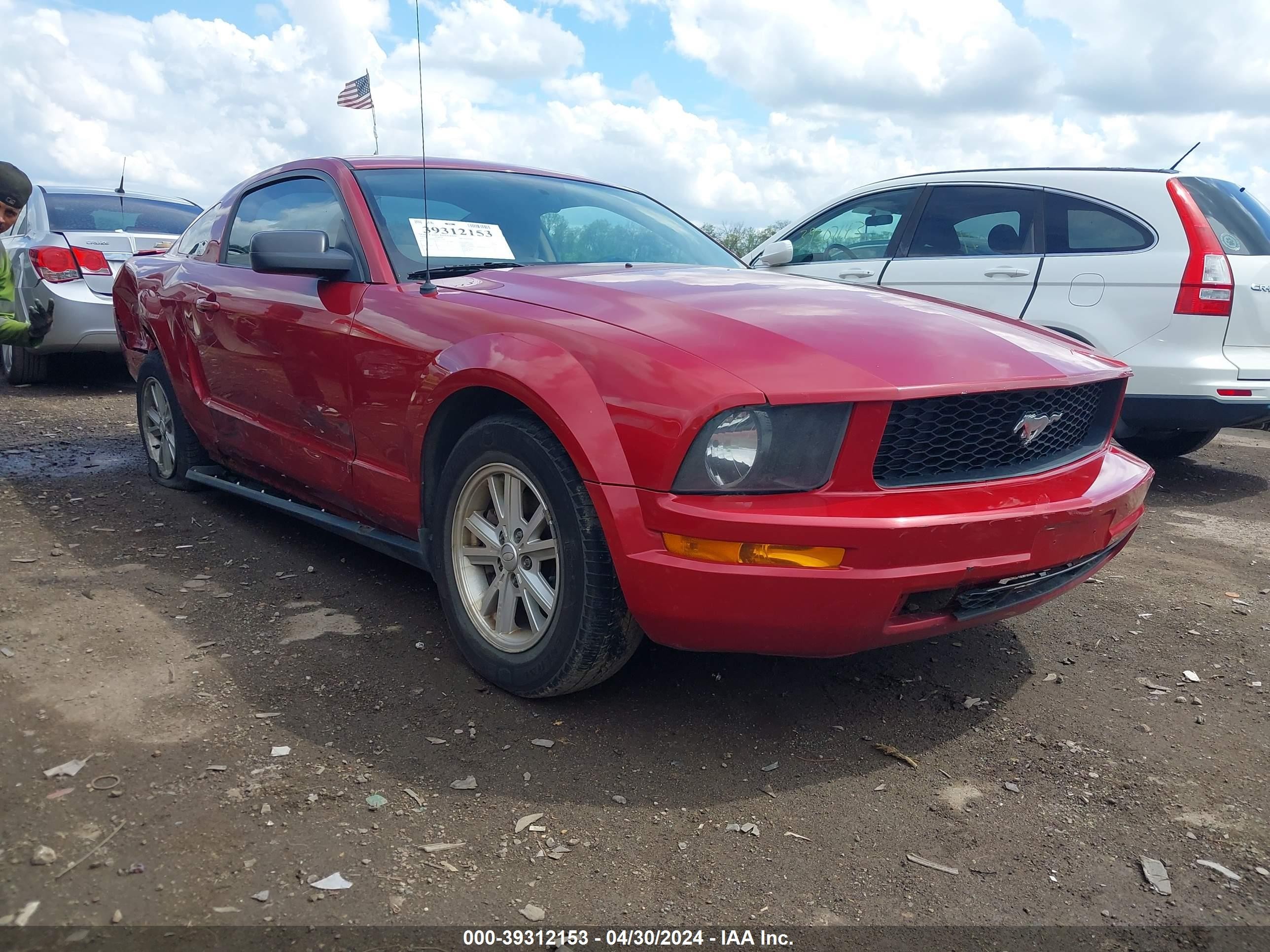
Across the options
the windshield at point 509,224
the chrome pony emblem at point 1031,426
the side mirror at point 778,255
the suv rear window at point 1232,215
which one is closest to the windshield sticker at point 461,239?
the windshield at point 509,224

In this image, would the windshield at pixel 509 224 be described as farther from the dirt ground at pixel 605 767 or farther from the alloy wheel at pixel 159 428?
the alloy wheel at pixel 159 428

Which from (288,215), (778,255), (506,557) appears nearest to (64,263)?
(288,215)

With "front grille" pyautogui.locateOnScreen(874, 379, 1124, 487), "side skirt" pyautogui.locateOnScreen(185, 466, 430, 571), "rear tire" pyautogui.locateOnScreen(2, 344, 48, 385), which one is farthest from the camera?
"rear tire" pyautogui.locateOnScreen(2, 344, 48, 385)

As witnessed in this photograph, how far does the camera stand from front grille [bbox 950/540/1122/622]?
8.41 feet

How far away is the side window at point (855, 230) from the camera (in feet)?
21.2

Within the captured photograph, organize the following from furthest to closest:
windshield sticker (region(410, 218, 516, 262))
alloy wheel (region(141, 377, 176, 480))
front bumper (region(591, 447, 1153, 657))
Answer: alloy wheel (region(141, 377, 176, 480))
windshield sticker (region(410, 218, 516, 262))
front bumper (region(591, 447, 1153, 657))

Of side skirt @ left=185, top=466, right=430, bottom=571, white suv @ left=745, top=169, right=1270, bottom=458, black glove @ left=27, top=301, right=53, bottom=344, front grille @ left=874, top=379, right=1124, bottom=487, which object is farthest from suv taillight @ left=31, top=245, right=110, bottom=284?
front grille @ left=874, top=379, right=1124, bottom=487

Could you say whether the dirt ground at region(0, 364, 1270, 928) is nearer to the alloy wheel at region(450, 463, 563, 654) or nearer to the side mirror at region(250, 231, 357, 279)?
the alloy wheel at region(450, 463, 563, 654)

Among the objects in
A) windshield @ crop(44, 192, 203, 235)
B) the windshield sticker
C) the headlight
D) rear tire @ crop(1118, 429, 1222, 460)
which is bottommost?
rear tire @ crop(1118, 429, 1222, 460)

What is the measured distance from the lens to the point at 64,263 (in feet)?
25.4

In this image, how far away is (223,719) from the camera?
8.96 ft

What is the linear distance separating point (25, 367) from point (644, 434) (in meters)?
7.87

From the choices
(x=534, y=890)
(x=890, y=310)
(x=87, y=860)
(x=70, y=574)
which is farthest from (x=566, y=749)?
(x=70, y=574)

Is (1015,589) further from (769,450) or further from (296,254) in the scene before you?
(296,254)
